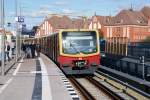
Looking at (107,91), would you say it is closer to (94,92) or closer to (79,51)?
(94,92)

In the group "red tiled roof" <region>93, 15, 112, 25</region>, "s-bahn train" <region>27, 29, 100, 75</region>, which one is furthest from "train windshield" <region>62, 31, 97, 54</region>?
"red tiled roof" <region>93, 15, 112, 25</region>

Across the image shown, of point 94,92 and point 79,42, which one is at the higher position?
point 79,42

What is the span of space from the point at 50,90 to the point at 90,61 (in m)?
9.74

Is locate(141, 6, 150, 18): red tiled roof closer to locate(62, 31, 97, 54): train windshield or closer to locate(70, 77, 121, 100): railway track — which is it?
locate(62, 31, 97, 54): train windshield

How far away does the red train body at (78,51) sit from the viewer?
92.9 ft

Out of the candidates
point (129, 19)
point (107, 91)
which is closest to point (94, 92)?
point (107, 91)

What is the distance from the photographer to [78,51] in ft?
93.6

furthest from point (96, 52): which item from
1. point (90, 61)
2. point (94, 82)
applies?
point (94, 82)

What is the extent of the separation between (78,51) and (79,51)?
60 mm

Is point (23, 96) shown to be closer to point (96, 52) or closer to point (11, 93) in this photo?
point (11, 93)

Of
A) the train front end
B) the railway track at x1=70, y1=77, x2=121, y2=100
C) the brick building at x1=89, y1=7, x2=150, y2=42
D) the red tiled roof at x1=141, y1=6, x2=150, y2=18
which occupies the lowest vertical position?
the railway track at x1=70, y1=77, x2=121, y2=100

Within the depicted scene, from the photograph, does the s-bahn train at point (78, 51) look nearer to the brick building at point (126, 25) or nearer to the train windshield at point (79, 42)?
the train windshield at point (79, 42)

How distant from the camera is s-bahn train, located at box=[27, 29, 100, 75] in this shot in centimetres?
2833

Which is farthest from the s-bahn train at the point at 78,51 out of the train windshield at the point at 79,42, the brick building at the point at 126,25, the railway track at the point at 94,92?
the brick building at the point at 126,25
